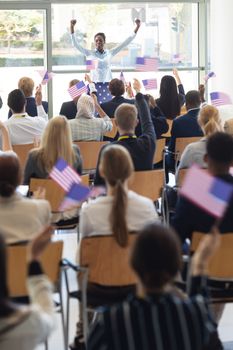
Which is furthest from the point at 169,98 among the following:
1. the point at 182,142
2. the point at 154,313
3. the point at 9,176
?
the point at 154,313

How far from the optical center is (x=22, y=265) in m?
3.07

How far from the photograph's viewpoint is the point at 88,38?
11.8 metres

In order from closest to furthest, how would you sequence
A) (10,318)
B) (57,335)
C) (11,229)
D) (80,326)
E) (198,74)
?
1. (10,318)
2. (11,229)
3. (80,326)
4. (57,335)
5. (198,74)

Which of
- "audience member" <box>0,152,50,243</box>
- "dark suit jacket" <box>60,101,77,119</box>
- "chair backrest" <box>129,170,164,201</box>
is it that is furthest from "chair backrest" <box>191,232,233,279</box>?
"dark suit jacket" <box>60,101,77,119</box>

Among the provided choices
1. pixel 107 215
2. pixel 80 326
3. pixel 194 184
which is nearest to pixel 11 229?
pixel 107 215

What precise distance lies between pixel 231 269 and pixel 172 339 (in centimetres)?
135

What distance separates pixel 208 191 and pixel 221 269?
3.44ft

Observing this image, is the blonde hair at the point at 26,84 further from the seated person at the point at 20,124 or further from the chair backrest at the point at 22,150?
the chair backrest at the point at 22,150

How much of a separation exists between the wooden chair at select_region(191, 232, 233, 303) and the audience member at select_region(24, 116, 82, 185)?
164 cm

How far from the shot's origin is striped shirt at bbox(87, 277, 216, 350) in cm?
204

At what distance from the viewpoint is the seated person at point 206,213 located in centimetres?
344

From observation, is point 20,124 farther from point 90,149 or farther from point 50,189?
point 50,189

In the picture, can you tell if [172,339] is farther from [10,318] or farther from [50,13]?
[50,13]

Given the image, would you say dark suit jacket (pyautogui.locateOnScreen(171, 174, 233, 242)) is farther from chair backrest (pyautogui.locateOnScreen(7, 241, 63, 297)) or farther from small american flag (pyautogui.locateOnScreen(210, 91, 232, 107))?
small american flag (pyautogui.locateOnScreen(210, 91, 232, 107))
